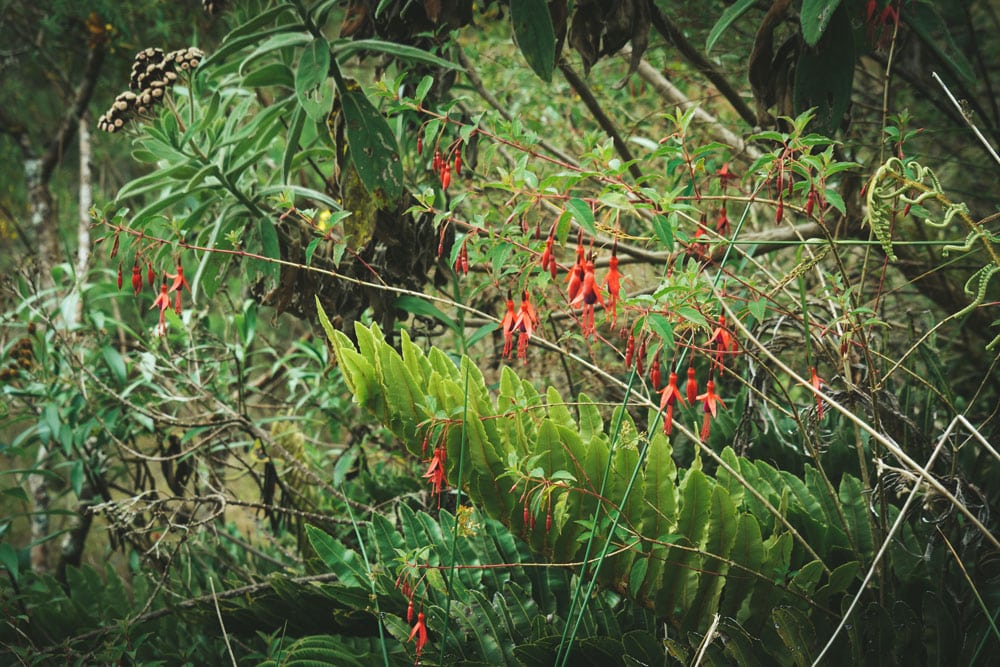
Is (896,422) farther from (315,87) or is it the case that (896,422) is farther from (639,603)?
(315,87)

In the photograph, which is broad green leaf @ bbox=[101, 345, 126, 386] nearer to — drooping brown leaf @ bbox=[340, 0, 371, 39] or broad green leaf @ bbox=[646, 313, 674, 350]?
drooping brown leaf @ bbox=[340, 0, 371, 39]

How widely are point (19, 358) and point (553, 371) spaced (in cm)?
182

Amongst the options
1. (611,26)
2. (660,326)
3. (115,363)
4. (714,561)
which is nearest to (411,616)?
(714,561)

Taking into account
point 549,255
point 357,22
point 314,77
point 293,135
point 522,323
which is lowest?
point 522,323

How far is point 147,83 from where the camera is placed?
1912 mm

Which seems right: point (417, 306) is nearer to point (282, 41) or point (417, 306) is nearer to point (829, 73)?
point (282, 41)

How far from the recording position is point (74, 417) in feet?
8.16

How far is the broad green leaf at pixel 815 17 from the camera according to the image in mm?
1313

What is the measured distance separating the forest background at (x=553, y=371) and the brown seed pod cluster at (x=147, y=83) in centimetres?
1

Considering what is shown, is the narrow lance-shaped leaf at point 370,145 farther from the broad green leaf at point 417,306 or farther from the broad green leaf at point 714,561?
the broad green leaf at point 714,561

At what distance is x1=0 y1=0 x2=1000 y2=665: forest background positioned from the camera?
1.30 meters

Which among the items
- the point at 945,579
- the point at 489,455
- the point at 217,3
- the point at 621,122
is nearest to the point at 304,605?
the point at 489,455

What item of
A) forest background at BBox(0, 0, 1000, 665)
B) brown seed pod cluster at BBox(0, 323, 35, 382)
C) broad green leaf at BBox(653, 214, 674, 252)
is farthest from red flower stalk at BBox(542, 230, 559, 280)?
brown seed pod cluster at BBox(0, 323, 35, 382)

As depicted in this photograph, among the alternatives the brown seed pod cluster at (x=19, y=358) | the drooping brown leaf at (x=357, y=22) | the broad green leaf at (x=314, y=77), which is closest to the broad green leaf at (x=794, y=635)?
the broad green leaf at (x=314, y=77)
